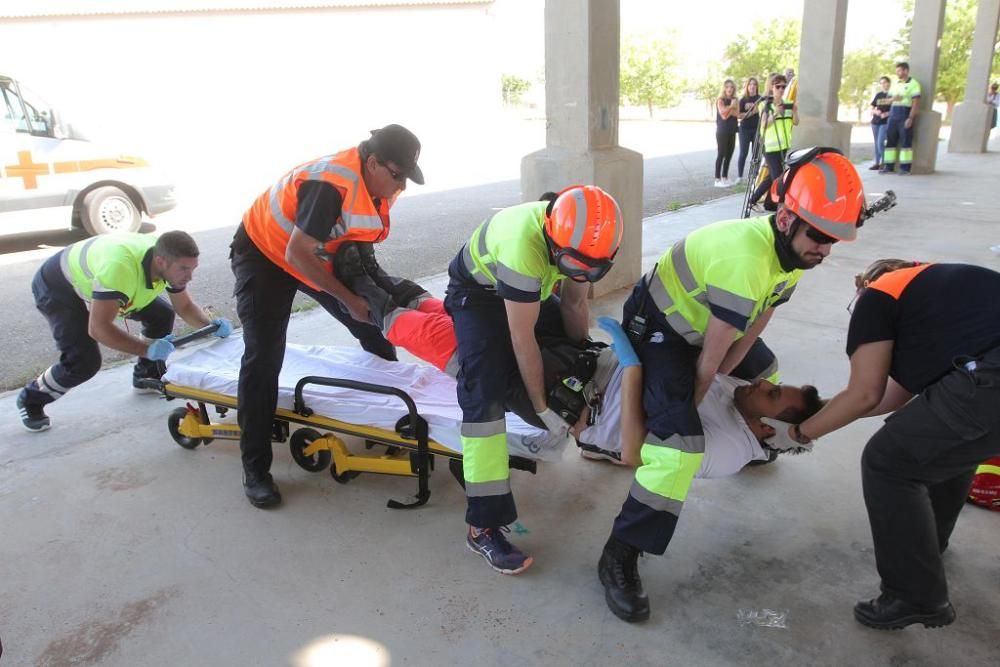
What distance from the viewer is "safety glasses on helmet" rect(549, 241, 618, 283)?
8.38 ft

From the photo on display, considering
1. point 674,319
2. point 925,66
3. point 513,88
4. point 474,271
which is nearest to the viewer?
point 674,319

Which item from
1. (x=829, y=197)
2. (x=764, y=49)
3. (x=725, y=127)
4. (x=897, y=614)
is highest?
(x=764, y=49)

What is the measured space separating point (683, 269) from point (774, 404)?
0.65 meters

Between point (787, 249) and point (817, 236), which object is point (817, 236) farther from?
point (787, 249)

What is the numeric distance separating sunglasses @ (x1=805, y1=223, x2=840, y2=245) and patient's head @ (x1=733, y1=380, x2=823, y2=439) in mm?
641

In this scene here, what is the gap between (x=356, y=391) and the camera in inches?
136

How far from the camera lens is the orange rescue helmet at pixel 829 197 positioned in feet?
7.64

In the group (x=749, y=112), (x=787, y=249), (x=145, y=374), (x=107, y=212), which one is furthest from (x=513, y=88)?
(x=787, y=249)

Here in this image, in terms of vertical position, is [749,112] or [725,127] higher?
[749,112]

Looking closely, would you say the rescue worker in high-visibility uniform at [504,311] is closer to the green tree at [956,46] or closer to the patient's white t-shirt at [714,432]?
the patient's white t-shirt at [714,432]

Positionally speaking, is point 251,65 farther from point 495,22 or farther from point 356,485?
point 356,485

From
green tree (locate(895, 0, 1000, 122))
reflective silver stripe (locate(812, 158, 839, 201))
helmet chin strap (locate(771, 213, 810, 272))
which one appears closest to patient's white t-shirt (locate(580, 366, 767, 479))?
helmet chin strap (locate(771, 213, 810, 272))

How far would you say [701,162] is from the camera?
16750mm

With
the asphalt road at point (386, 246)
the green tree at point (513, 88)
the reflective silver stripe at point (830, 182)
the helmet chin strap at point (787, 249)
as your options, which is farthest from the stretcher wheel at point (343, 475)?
the green tree at point (513, 88)
